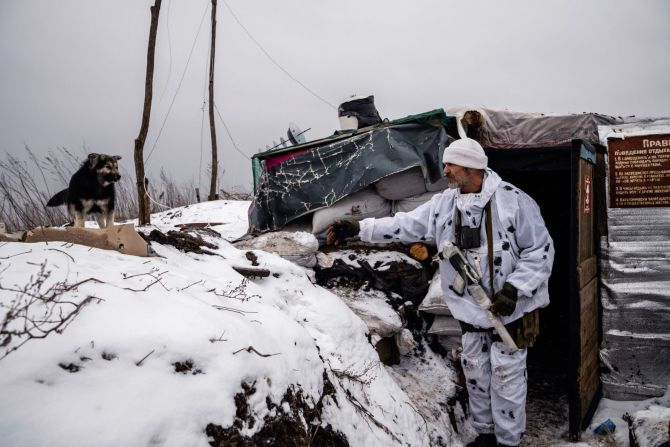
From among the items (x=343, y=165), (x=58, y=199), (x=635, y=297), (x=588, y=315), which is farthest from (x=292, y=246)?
(x=635, y=297)

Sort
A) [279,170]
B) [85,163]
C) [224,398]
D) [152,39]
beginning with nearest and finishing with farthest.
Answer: [224,398] → [85,163] → [279,170] → [152,39]

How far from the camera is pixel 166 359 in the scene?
57.1 inches

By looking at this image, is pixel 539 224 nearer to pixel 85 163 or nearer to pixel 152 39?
pixel 85 163

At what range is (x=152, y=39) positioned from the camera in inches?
245

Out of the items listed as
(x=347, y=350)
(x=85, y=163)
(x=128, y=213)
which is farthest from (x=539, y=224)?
(x=128, y=213)

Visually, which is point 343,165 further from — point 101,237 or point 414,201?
point 101,237

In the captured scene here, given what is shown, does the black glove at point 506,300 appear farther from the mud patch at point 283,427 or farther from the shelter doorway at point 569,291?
the mud patch at point 283,427

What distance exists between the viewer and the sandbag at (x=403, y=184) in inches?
171

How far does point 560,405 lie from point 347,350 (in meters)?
2.81

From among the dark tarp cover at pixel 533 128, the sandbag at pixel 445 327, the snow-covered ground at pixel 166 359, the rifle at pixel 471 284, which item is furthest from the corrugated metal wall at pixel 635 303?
the snow-covered ground at pixel 166 359

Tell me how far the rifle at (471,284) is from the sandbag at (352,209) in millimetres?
1740

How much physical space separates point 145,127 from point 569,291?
6415mm

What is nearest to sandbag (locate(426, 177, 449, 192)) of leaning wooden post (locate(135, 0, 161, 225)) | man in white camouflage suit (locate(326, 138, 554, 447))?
man in white camouflage suit (locate(326, 138, 554, 447))

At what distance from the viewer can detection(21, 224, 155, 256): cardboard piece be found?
227 cm
